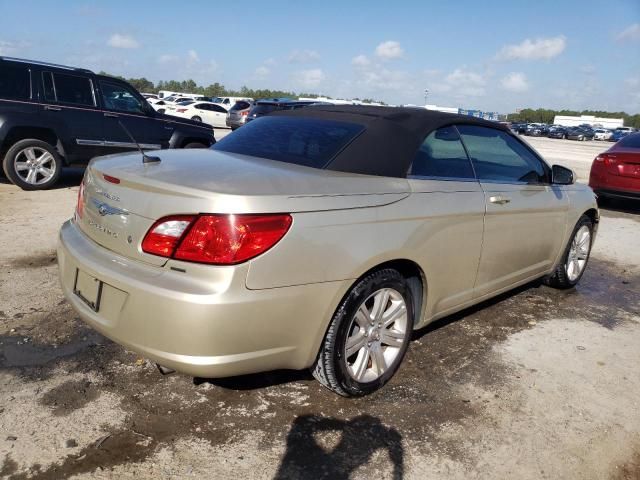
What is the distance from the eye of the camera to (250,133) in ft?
12.3

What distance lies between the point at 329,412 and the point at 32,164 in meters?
7.16

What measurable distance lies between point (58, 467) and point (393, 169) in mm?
2198

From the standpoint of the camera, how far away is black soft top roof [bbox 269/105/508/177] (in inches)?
119

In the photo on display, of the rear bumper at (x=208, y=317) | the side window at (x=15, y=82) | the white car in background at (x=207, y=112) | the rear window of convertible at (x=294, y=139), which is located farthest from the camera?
the white car in background at (x=207, y=112)

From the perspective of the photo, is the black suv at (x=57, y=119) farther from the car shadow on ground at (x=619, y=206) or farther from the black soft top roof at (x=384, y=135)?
the car shadow on ground at (x=619, y=206)

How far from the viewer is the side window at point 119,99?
8.58 m

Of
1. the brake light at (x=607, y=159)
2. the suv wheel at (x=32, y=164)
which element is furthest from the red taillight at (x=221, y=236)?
the brake light at (x=607, y=159)

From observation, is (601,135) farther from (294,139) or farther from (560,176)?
(294,139)

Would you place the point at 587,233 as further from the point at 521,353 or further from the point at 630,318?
the point at 521,353

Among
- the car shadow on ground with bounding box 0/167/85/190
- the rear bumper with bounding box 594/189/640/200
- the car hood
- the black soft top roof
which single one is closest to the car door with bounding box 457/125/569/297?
the black soft top roof

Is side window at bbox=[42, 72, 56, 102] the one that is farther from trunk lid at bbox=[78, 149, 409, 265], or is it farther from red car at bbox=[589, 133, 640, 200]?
red car at bbox=[589, 133, 640, 200]

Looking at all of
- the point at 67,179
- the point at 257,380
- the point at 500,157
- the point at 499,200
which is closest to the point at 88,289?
the point at 257,380

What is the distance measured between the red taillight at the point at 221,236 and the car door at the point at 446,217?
0.95 meters

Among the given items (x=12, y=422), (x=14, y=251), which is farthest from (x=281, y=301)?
(x=14, y=251)
